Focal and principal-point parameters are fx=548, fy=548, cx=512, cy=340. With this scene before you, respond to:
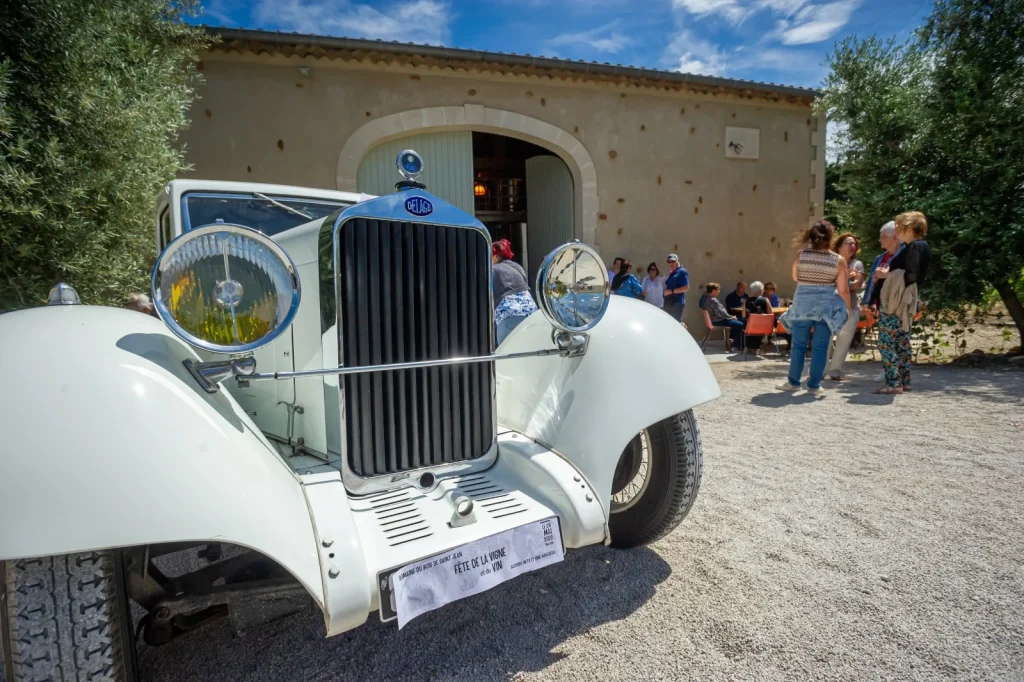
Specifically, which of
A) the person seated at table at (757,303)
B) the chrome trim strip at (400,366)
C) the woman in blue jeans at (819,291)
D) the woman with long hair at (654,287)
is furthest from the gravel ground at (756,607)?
the person seated at table at (757,303)

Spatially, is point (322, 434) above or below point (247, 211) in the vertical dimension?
below

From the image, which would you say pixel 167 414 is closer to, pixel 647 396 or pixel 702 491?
pixel 647 396

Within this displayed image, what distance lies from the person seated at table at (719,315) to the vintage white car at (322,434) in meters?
7.03

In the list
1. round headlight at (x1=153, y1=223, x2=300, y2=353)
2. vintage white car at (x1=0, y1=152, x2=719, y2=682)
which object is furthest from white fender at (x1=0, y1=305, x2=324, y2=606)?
round headlight at (x1=153, y1=223, x2=300, y2=353)

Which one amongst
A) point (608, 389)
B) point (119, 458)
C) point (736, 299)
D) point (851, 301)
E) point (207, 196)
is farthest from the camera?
point (736, 299)

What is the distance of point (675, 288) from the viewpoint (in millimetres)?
8250

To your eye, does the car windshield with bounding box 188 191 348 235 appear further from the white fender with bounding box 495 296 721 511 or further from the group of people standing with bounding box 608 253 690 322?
the group of people standing with bounding box 608 253 690 322

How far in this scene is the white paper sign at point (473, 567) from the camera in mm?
1377

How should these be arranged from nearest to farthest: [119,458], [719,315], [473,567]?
1. [119,458]
2. [473,567]
3. [719,315]

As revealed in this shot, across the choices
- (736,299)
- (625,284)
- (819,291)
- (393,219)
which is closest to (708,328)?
(736,299)

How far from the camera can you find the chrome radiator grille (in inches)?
67.4

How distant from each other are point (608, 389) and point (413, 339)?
711 mm

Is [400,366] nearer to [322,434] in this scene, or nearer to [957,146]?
[322,434]

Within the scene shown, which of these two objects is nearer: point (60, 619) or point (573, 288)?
point (60, 619)
